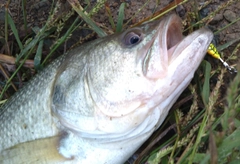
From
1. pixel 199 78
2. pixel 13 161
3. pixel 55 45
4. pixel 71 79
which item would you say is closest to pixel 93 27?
pixel 55 45

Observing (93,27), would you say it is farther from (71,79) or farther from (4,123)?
(4,123)

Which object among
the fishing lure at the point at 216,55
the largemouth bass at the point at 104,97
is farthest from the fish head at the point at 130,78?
the fishing lure at the point at 216,55

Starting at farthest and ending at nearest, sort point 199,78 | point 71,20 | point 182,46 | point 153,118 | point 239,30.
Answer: point 71,20 → point 239,30 → point 199,78 → point 153,118 → point 182,46

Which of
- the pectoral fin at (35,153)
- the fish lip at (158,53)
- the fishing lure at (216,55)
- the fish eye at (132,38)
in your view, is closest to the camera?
the fish lip at (158,53)

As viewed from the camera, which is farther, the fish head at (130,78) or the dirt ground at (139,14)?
the dirt ground at (139,14)

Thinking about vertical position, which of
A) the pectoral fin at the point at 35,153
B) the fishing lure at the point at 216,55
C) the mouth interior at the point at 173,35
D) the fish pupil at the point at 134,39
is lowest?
the fishing lure at the point at 216,55

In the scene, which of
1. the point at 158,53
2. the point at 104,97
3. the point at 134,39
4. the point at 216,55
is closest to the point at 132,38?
the point at 134,39

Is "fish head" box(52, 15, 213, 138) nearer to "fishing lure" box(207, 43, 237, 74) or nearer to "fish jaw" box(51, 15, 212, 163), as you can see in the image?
"fish jaw" box(51, 15, 212, 163)

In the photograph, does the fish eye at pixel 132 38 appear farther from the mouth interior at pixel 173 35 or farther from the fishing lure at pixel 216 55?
the fishing lure at pixel 216 55

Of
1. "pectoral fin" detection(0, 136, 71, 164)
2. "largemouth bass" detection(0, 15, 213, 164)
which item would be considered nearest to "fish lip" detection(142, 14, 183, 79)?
"largemouth bass" detection(0, 15, 213, 164)
